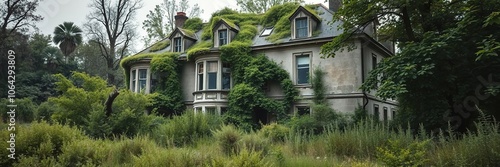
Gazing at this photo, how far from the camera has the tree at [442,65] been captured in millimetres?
9488

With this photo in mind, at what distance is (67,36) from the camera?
35.7 meters

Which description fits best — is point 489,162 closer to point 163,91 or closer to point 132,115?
point 132,115

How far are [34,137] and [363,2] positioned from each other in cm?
1026

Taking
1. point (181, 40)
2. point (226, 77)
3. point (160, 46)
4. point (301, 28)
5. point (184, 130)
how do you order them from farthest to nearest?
point (160, 46) → point (181, 40) → point (226, 77) → point (301, 28) → point (184, 130)

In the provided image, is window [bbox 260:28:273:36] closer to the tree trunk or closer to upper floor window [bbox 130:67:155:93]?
upper floor window [bbox 130:67:155:93]

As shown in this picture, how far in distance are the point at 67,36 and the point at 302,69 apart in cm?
2827

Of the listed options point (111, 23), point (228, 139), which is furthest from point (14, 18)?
point (228, 139)

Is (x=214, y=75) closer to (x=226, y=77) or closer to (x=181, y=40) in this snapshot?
(x=226, y=77)

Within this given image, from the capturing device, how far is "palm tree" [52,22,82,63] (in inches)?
1395

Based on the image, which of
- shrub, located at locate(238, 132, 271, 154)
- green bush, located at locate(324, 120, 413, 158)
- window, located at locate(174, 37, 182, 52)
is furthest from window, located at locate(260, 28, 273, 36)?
shrub, located at locate(238, 132, 271, 154)

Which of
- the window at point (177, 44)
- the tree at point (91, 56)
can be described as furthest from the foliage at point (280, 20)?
the tree at point (91, 56)

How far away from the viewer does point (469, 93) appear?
10.4 metres

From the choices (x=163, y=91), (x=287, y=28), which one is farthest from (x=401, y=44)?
(x=163, y=91)

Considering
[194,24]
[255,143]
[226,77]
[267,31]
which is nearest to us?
[255,143]
